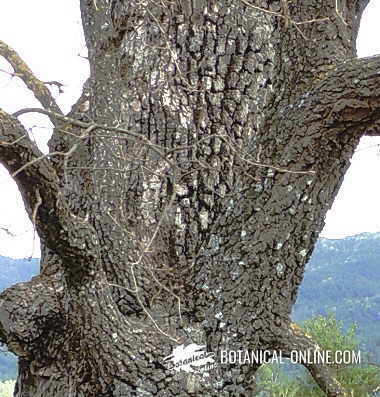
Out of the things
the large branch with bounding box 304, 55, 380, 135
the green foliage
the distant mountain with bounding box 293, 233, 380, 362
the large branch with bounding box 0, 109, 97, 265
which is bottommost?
the large branch with bounding box 0, 109, 97, 265

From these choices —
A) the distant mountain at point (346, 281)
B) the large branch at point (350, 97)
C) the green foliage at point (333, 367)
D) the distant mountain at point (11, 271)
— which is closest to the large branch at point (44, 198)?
the large branch at point (350, 97)

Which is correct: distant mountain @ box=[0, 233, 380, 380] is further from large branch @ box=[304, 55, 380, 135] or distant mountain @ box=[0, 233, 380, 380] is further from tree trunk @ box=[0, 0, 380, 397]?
large branch @ box=[304, 55, 380, 135]

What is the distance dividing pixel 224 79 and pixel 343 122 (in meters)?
0.52

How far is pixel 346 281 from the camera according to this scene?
171 feet

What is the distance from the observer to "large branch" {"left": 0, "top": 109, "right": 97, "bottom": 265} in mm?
1890

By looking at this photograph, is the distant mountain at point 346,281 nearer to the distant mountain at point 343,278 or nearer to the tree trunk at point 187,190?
the distant mountain at point 343,278

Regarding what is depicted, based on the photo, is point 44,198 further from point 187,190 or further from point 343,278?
point 343,278

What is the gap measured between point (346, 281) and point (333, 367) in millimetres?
47075

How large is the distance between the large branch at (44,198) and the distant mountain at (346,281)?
42.8 metres

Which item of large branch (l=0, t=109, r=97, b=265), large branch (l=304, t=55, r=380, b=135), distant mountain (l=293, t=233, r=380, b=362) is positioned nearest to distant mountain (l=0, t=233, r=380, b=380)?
distant mountain (l=293, t=233, r=380, b=362)

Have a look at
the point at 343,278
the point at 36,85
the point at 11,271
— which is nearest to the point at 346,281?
the point at 343,278

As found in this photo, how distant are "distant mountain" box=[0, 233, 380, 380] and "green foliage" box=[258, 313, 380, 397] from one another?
36512 millimetres

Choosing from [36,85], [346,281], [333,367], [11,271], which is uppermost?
[11,271]

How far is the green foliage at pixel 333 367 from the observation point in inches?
260
